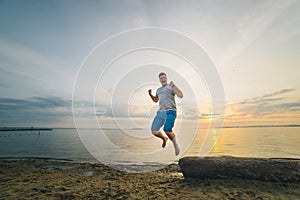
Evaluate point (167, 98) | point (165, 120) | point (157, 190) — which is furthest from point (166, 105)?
point (157, 190)

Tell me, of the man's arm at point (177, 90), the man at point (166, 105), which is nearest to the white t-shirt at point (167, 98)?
the man at point (166, 105)

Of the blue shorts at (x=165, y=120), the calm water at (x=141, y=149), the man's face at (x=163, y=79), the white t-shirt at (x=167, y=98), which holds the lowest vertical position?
the calm water at (x=141, y=149)

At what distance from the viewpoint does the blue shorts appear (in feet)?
19.6

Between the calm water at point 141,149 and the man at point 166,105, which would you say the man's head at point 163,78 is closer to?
the man at point 166,105

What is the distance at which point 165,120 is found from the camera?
6191mm

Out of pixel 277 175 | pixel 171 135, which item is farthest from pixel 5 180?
pixel 277 175

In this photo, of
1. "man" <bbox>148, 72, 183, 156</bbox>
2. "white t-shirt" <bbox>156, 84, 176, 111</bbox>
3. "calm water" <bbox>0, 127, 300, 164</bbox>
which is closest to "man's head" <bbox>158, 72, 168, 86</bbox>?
"man" <bbox>148, 72, 183, 156</bbox>

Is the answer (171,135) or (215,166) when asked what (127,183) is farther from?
(215,166)

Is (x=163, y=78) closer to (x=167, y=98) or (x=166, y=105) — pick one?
(x=167, y=98)

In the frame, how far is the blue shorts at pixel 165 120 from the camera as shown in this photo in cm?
598

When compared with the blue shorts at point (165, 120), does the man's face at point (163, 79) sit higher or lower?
higher

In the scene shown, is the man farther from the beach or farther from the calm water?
the calm water

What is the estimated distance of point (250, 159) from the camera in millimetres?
6309

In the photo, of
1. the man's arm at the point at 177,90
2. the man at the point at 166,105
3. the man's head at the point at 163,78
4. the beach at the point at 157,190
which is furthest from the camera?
the man's head at the point at 163,78
